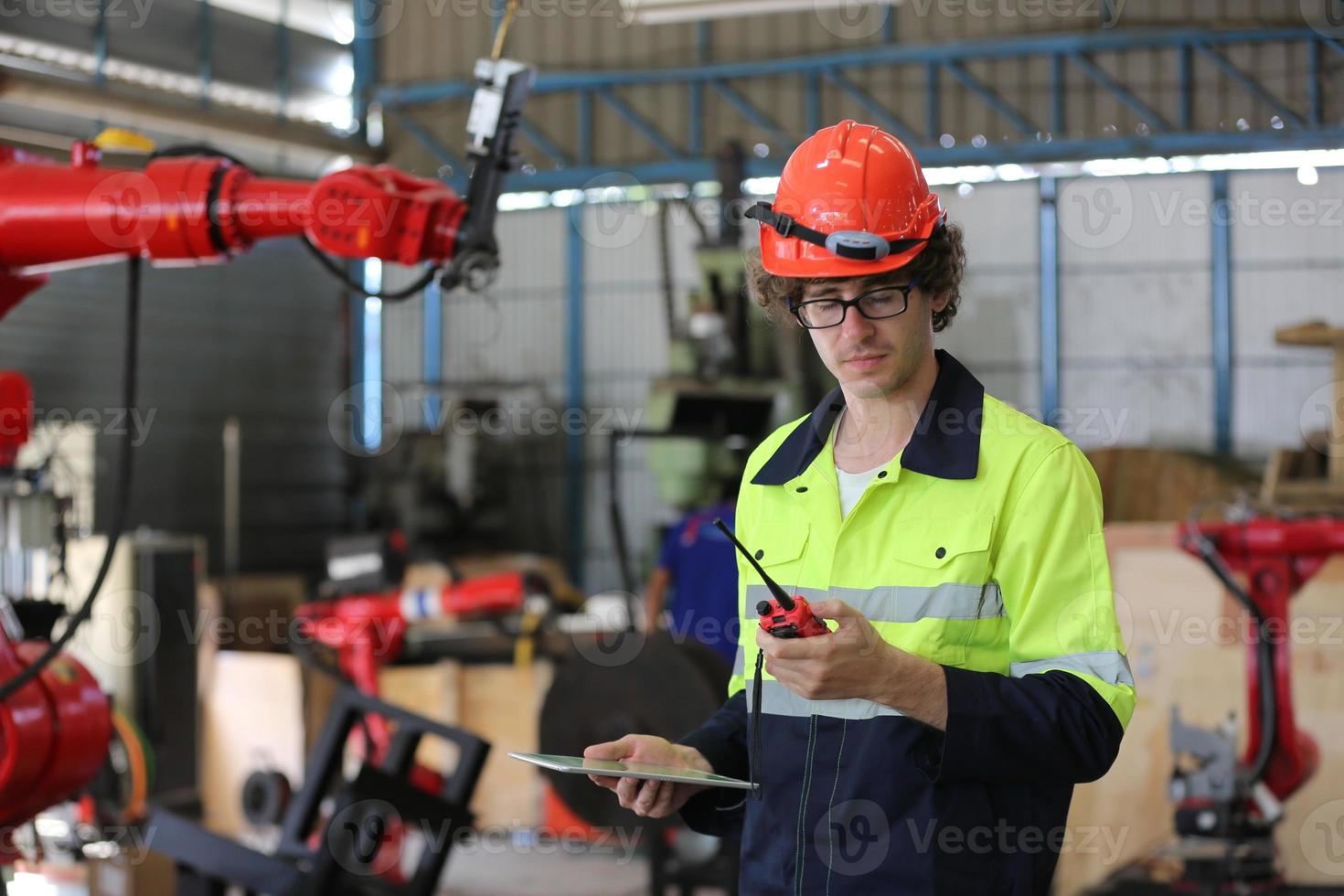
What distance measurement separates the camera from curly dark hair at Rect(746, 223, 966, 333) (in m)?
1.59

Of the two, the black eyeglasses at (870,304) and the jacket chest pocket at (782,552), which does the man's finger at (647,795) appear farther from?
the black eyeglasses at (870,304)

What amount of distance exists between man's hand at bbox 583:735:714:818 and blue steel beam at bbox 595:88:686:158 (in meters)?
8.87

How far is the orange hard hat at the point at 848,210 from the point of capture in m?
1.58

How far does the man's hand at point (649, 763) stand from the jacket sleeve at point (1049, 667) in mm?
338

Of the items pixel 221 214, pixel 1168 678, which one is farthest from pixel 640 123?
pixel 221 214

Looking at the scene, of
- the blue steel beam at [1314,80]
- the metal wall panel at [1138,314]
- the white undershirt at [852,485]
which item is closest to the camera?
the white undershirt at [852,485]

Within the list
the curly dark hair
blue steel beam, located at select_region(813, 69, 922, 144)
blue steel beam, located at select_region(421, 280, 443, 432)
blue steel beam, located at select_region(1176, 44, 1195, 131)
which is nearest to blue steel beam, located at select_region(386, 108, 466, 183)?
blue steel beam, located at select_region(421, 280, 443, 432)

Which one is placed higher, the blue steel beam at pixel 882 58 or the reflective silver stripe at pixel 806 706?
the blue steel beam at pixel 882 58

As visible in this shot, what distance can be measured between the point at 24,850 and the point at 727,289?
575 cm

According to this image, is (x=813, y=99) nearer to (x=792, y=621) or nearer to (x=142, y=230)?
(x=142, y=230)

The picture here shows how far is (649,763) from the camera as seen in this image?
1627 millimetres

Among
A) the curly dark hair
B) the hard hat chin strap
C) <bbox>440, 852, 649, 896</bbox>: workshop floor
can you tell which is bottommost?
<bbox>440, 852, 649, 896</bbox>: workshop floor

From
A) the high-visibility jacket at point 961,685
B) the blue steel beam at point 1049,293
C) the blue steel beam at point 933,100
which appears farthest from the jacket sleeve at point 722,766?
the blue steel beam at point 933,100

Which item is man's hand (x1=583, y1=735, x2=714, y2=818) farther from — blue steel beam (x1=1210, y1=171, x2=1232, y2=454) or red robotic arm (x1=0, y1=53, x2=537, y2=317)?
blue steel beam (x1=1210, y1=171, x2=1232, y2=454)
